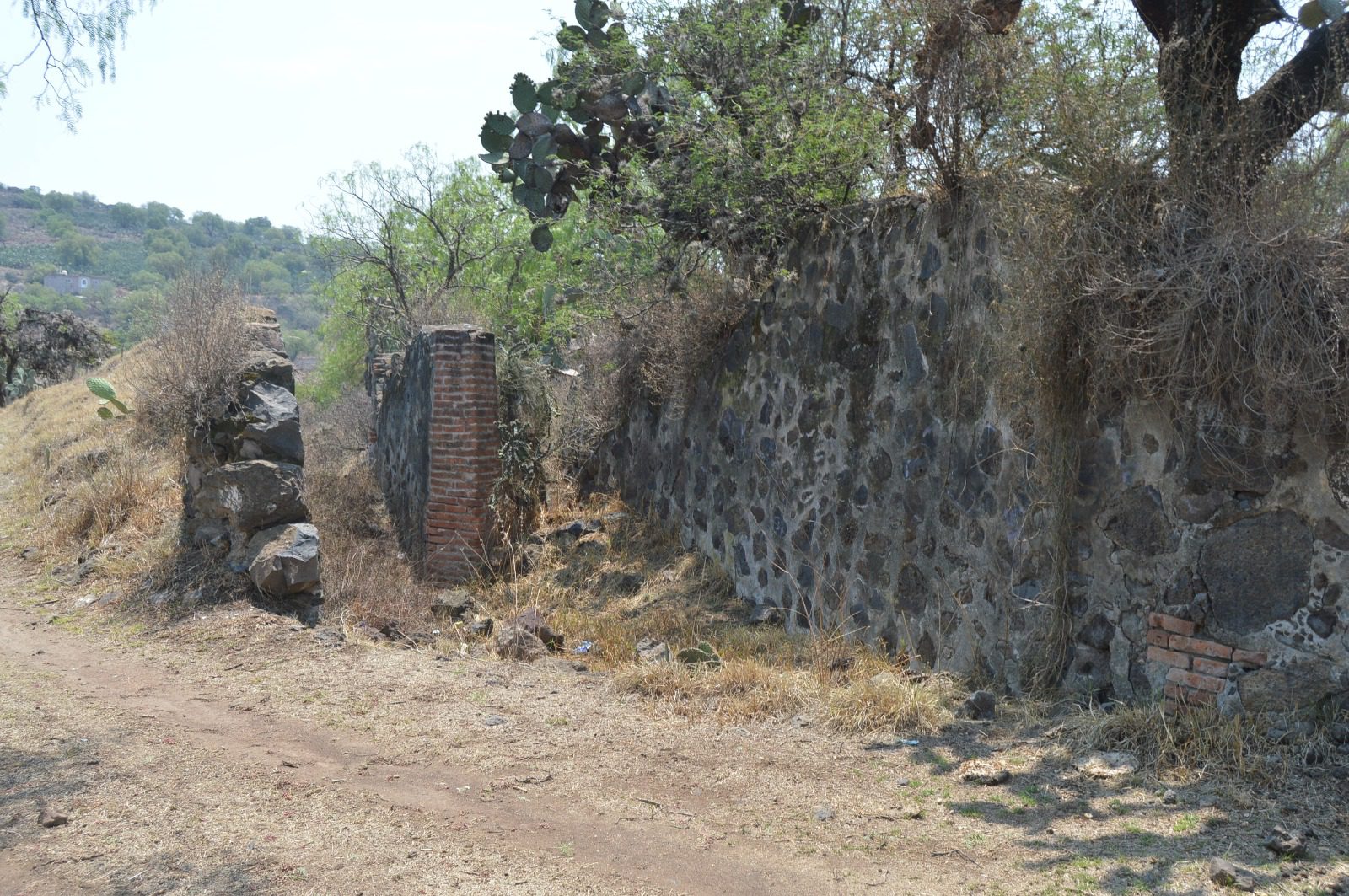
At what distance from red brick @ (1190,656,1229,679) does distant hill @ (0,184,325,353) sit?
1721 inches

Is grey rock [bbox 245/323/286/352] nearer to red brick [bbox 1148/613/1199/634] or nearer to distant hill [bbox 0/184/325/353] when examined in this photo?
red brick [bbox 1148/613/1199/634]

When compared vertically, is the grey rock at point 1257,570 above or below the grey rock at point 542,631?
above

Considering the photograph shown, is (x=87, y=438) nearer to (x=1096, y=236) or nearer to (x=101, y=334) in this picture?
(x=1096, y=236)

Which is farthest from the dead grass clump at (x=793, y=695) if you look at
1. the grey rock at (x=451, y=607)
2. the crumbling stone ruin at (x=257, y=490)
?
the crumbling stone ruin at (x=257, y=490)

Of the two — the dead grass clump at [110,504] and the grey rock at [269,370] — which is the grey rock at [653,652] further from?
the dead grass clump at [110,504]

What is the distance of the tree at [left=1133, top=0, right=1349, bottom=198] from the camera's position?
200 inches

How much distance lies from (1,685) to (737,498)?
520 cm

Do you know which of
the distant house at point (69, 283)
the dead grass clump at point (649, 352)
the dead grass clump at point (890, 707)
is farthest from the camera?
the distant house at point (69, 283)

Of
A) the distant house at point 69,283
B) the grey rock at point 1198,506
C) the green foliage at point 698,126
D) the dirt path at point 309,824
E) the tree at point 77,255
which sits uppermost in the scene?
the tree at point 77,255

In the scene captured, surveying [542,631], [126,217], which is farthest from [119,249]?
[542,631]

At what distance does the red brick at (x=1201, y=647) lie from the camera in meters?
5.08

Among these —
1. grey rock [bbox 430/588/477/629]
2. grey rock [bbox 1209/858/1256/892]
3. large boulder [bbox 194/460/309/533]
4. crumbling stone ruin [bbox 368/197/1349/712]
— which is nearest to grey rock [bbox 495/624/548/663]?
grey rock [bbox 430/588/477/629]

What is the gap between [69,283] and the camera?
204 feet

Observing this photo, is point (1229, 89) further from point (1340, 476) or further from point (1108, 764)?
point (1108, 764)
